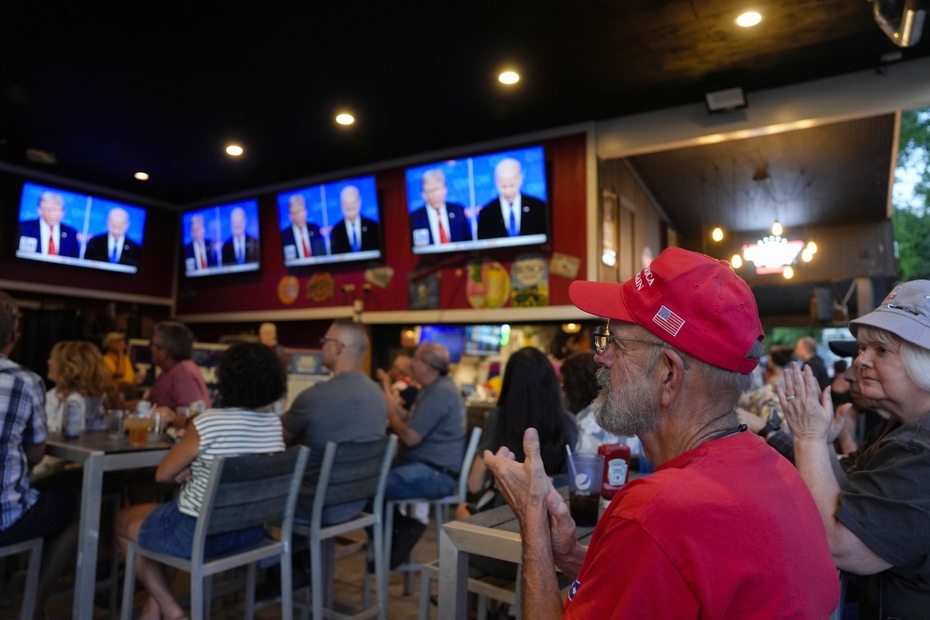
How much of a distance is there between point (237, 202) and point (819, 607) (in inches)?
347

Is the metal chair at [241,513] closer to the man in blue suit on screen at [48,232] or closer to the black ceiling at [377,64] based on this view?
the black ceiling at [377,64]

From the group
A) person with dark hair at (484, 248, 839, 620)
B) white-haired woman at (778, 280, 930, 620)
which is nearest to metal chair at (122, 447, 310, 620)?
person with dark hair at (484, 248, 839, 620)

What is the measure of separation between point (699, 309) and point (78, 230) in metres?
9.10

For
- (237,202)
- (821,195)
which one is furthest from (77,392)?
(821,195)

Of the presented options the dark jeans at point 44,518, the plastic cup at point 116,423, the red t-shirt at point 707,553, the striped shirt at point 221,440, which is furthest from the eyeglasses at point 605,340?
the plastic cup at point 116,423

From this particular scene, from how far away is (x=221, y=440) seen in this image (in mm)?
2658

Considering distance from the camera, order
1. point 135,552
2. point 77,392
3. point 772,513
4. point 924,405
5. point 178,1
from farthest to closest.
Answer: point 178,1 < point 77,392 < point 135,552 < point 924,405 < point 772,513

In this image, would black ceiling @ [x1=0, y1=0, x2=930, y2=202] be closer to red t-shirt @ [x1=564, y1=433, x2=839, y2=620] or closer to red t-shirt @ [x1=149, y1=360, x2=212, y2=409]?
red t-shirt @ [x1=149, y1=360, x2=212, y2=409]

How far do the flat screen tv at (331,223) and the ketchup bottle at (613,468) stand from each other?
5.71 m

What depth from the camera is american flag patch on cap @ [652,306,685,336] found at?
1.16 meters

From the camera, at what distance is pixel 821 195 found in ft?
31.5

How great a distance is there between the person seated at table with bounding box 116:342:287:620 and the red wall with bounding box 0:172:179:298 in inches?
263

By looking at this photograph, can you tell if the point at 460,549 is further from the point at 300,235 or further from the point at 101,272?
the point at 101,272

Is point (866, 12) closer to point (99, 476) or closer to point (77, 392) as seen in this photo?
point (99, 476)
